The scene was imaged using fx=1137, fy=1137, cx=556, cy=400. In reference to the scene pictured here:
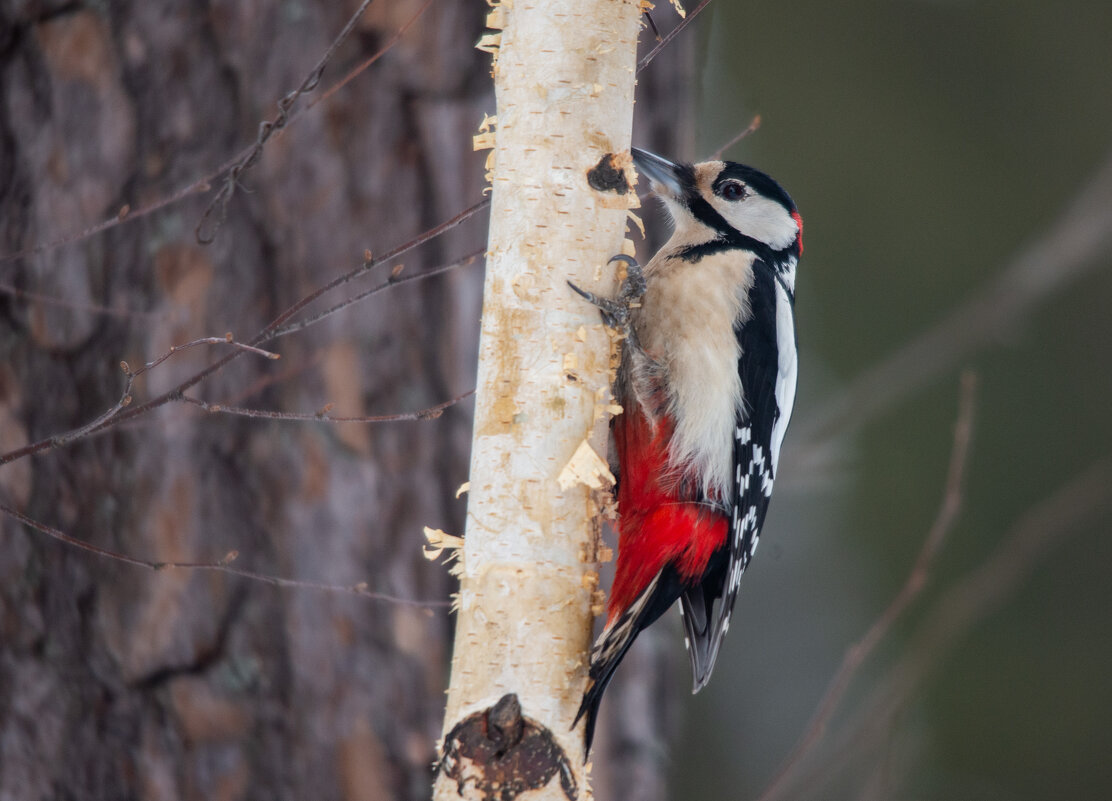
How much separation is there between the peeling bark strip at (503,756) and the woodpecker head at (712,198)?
1.32 m

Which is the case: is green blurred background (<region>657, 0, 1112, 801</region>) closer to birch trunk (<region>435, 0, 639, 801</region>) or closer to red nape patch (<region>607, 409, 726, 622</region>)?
red nape patch (<region>607, 409, 726, 622</region>)

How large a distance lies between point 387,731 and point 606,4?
1.54 meters

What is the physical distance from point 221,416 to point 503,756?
1.19 metres

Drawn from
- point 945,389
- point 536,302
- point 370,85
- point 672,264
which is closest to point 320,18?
point 370,85

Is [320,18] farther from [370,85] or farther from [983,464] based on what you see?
[983,464]

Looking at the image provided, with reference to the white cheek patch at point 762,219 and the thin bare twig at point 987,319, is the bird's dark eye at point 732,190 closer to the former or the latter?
the white cheek patch at point 762,219

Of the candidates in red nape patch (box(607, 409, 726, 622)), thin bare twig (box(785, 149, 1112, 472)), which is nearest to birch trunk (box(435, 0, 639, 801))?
red nape patch (box(607, 409, 726, 622))

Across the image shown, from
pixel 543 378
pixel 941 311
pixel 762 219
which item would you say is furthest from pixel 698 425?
pixel 941 311

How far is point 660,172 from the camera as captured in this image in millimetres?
2551

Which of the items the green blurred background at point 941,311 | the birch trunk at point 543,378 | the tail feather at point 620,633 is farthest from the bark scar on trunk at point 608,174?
the green blurred background at point 941,311

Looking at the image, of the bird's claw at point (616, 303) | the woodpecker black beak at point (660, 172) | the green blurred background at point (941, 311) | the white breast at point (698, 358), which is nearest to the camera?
the bird's claw at point (616, 303)

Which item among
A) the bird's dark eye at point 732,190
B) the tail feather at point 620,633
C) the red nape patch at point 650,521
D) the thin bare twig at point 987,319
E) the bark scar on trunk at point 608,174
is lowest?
the tail feather at point 620,633

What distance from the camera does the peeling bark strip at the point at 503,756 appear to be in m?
1.45

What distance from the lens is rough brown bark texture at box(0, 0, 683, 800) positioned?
229 centimetres
